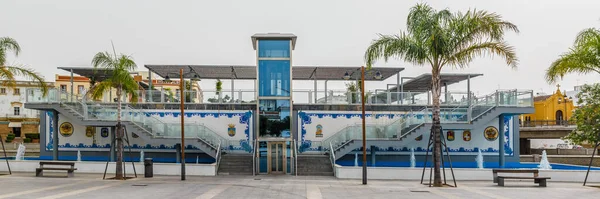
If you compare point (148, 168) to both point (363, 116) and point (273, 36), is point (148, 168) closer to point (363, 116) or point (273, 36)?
point (363, 116)

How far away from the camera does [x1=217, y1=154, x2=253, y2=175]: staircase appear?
88.9 feet

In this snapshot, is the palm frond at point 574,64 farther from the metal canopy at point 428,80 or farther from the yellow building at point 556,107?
the yellow building at point 556,107

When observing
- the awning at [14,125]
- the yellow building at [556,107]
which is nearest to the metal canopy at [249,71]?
the yellow building at [556,107]

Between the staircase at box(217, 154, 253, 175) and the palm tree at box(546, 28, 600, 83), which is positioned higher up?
the palm tree at box(546, 28, 600, 83)

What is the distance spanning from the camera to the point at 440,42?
21062mm

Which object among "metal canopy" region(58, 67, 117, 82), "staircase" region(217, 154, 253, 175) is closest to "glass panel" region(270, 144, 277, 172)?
"staircase" region(217, 154, 253, 175)

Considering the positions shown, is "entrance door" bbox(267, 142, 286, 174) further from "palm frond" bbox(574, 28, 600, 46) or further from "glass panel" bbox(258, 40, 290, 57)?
"palm frond" bbox(574, 28, 600, 46)

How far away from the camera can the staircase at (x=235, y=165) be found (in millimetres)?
27094

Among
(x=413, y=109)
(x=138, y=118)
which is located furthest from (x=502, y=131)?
(x=138, y=118)

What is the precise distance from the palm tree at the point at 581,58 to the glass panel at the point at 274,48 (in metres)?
13.7

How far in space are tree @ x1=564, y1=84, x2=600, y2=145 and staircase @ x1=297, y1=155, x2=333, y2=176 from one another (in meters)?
12.2

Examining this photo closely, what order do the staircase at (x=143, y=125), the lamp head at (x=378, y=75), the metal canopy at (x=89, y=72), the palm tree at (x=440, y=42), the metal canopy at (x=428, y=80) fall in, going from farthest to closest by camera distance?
the metal canopy at (x=428, y=80) < the lamp head at (x=378, y=75) < the metal canopy at (x=89, y=72) < the staircase at (x=143, y=125) < the palm tree at (x=440, y=42)

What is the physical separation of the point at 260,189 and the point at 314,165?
9.49m

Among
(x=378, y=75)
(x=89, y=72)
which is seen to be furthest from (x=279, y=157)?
(x=89, y=72)
